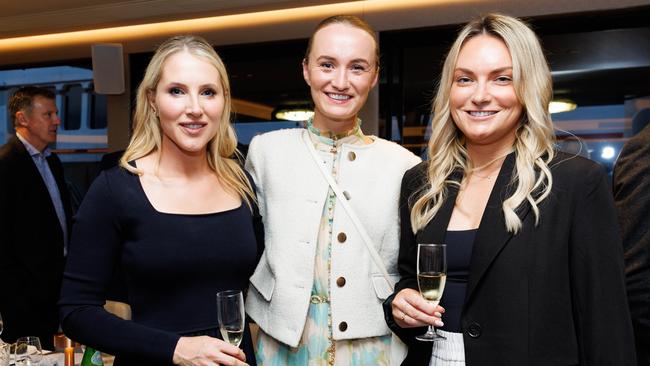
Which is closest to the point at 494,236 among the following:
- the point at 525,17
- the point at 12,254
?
the point at 525,17

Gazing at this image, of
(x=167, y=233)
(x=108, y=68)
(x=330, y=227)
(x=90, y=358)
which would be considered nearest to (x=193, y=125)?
(x=167, y=233)

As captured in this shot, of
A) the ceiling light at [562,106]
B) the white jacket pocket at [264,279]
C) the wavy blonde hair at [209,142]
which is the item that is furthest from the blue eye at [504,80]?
the ceiling light at [562,106]

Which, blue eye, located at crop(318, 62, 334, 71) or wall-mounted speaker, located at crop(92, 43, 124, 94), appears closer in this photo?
blue eye, located at crop(318, 62, 334, 71)

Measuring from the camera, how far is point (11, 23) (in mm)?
7145

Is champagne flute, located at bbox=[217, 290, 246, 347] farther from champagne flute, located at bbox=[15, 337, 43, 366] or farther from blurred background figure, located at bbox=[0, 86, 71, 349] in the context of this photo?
blurred background figure, located at bbox=[0, 86, 71, 349]

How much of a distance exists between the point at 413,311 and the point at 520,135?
0.62m

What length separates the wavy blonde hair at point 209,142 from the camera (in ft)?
7.00

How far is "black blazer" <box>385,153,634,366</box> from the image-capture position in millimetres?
1826

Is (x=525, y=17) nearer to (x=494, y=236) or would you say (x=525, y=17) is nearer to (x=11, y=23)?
(x=494, y=236)

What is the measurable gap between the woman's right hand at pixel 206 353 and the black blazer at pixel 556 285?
64 centimetres

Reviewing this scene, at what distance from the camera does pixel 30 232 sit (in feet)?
16.5

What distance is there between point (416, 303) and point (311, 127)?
83 cm

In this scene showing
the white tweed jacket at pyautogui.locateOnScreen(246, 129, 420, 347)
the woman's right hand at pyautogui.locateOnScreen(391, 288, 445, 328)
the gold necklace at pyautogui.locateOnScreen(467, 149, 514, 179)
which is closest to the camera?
the woman's right hand at pyautogui.locateOnScreen(391, 288, 445, 328)

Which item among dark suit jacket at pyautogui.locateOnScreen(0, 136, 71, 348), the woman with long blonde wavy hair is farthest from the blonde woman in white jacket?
dark suit jacket at pyautogui.locateOnScreen(0, 136, 71, 348)
